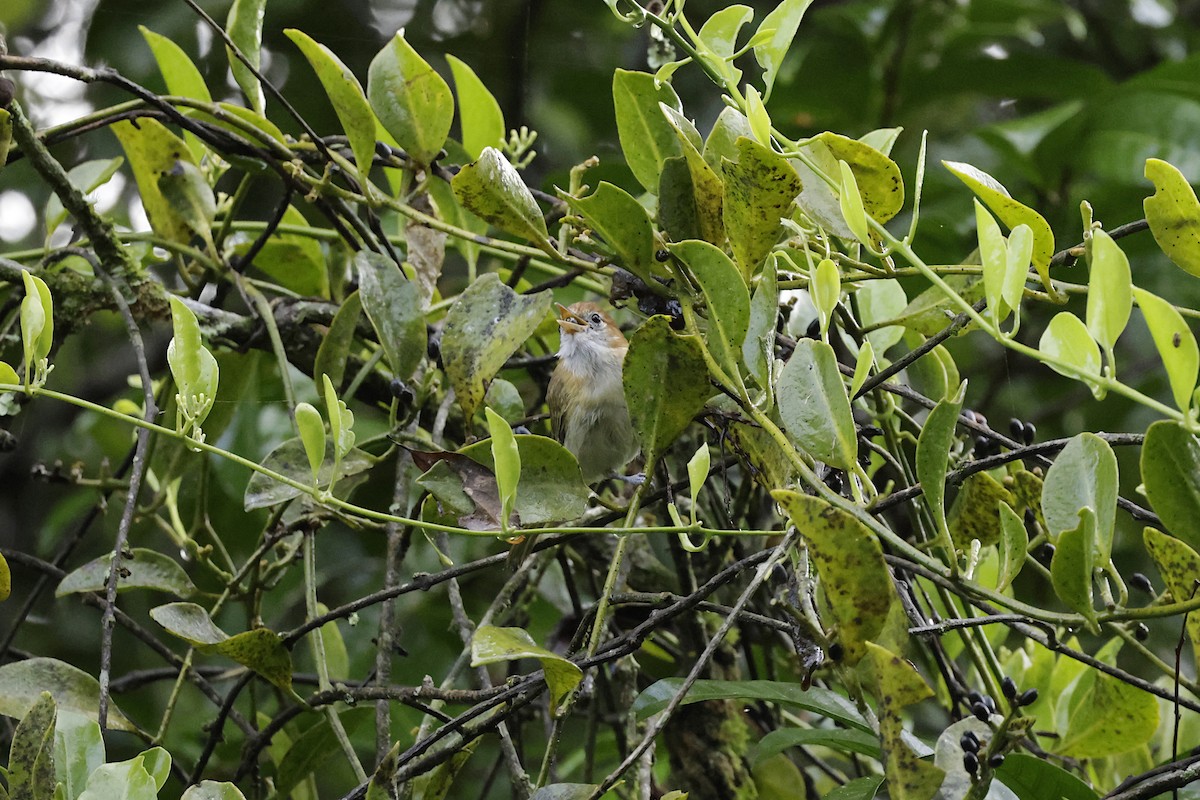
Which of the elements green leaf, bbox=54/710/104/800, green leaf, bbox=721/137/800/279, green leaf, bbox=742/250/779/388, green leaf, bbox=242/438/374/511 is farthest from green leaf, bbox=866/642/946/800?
green leaf, bbox=54/710/104/800

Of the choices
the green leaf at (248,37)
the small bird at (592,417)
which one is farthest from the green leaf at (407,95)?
the small bird at (592,417)

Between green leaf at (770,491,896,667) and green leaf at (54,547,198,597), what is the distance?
2.63ft

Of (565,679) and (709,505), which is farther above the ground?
(565,679)

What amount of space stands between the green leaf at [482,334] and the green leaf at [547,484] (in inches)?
5.5

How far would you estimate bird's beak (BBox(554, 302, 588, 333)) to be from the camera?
193 cm

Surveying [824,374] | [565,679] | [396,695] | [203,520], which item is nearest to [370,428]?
[203,520]

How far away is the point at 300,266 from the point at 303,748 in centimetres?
73

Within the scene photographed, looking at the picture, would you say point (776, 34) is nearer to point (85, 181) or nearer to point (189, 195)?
point (189, 195)

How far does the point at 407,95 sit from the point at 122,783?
72 cm

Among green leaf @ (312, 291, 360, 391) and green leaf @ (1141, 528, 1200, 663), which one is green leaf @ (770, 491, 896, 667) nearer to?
green leaf @ (1141, 528, 1200, 663)

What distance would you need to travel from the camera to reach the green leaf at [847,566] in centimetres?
74

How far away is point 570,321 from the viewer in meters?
1.95

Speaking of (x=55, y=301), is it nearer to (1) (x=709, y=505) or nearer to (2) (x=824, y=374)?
(1) (x=709, y=505)

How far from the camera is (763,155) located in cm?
85
